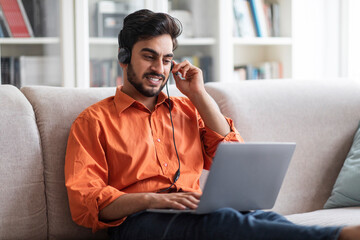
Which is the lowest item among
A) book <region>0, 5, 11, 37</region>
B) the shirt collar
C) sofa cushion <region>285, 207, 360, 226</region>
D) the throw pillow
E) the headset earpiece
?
sofa cushion <region>285, 207, 360, 226</region>

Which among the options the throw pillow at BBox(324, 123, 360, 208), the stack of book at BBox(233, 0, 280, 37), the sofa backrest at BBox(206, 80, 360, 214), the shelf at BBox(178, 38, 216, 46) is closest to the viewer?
the throw pillow at BBox(324, 123, 360, 208)

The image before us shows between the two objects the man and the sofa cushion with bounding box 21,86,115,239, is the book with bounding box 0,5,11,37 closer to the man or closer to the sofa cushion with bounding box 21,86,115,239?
the sofa cushion with bounding box 21,86,115,239

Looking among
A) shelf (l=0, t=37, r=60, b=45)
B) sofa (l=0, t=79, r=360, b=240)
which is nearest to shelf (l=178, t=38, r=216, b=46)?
shelf (l=0, t=37, r=60, b=45)

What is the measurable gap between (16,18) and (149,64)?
5.08 ft

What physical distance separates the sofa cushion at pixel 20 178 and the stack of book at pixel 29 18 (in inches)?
54.5

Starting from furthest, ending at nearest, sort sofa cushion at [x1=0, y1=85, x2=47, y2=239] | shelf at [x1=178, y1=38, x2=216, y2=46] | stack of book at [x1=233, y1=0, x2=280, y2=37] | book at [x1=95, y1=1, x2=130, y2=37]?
stack of book at [x1=233, y1=0, x2=280, y2=37]
shelf at [x1=178, y1=38, x2=216, y2=46]
book at [x1=95, y1=1, x2=130, y2=37]
sofa cushion at [x1=0, y1=85, x2=47, y2=239]

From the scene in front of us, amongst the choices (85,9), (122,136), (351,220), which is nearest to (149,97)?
(122,136)

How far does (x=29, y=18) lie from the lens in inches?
118

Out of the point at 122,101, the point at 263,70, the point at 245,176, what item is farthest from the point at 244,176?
the point at 263,70

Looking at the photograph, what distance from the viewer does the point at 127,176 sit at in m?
1.62

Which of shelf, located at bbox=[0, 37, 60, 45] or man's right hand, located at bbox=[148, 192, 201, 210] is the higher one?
shelf, located at bbox=[0, 37, 60, 45]

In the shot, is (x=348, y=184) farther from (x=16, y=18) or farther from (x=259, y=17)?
(x=16, y=18)

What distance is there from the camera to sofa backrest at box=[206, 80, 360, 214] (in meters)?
2.03

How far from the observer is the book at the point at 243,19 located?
3.37m
